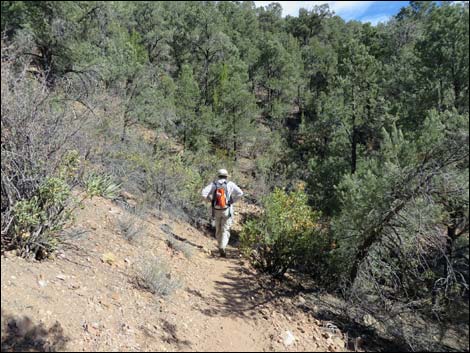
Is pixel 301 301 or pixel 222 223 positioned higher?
pixel 222 223

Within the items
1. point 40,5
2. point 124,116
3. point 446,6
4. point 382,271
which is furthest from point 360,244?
point 40,5

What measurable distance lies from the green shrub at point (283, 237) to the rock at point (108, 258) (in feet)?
8.28

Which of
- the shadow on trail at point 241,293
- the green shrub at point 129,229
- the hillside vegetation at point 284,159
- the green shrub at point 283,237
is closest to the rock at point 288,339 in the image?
the shadow on trail at point 241,293

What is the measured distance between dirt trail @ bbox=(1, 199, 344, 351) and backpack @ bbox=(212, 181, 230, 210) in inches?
43.5

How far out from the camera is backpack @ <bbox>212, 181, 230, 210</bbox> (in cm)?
667

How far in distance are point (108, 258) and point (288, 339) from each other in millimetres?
2598

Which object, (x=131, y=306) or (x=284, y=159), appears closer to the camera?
(x=131, y=306)

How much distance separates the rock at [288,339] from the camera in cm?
440

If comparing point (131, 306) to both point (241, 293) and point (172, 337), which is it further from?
point (241, 293)

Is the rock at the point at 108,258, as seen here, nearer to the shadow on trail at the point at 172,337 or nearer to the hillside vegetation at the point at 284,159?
the hillside vegetation at the point at 284,159

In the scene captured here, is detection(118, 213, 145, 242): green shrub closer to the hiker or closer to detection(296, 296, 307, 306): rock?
the hiker

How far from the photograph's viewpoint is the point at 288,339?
4.48 meters

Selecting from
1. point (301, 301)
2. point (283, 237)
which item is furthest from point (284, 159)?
point (301, 301)

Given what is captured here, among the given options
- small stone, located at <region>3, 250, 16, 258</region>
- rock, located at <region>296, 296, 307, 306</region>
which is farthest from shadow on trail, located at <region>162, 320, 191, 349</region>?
rock, located at <region>296, 296, 307, 306</region>
